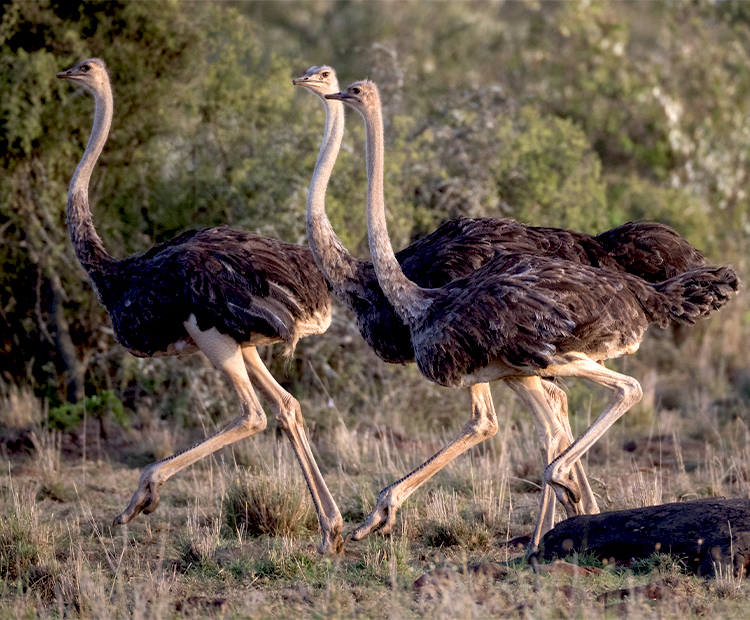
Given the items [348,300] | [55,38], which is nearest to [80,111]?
[55,38]

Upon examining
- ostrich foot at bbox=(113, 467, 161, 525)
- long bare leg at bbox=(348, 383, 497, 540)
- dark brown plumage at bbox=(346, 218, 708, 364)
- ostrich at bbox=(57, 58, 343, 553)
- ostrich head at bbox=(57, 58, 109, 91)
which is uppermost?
ostrich head at bbox=(57, 58, 109, 91)

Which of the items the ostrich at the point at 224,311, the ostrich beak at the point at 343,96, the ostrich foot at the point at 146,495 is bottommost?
the ostrich foot at the point at 146,495

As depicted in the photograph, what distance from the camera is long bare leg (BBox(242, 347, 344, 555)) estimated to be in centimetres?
539

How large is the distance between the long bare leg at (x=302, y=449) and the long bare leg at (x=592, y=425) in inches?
48.6

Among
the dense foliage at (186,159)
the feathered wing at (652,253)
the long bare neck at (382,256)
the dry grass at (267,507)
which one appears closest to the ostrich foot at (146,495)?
the dry grass at (267,507)

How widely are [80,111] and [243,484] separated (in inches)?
186

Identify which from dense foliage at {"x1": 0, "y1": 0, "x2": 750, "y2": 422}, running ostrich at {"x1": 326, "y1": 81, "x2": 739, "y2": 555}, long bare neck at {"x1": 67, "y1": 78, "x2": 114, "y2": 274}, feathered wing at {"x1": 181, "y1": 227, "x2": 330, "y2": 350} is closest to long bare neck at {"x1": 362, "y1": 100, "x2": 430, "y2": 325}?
running ostrich at {"x1": 326, "y1": 81, "x2": 739, "y2": 555}

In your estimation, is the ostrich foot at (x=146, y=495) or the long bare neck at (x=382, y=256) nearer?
the long bare neck at (x=382, y=256)

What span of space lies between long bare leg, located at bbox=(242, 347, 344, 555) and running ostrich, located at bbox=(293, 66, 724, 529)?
0.80 m

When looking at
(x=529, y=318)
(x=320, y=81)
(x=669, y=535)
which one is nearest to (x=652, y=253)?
(x=529, y=318)

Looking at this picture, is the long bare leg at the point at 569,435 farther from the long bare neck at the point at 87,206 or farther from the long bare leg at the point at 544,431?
the long bare neck at the point at 87,206

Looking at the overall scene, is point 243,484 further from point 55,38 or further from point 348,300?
point 55,38

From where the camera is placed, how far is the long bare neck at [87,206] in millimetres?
6035

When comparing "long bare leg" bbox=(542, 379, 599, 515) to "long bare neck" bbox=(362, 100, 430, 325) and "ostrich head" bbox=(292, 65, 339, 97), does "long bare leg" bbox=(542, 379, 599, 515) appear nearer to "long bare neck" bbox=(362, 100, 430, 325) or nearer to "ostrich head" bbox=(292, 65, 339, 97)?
"long bare neck" bbox=(362, 100, 430, 325)
